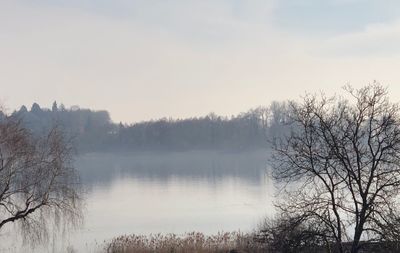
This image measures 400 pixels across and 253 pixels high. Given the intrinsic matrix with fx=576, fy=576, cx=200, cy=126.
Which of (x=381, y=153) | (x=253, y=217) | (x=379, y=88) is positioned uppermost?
(x=379, y=88)

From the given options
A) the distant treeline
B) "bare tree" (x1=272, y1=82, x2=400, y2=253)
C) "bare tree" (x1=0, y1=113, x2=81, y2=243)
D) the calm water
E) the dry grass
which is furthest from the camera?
the distant treeline

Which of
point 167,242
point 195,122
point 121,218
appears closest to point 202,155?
point 195,122

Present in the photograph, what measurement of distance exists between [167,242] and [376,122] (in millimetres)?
8291

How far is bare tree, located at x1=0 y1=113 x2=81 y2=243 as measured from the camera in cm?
1404

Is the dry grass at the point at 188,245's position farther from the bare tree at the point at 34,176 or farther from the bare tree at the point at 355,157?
the bare tree at the point at 355,157

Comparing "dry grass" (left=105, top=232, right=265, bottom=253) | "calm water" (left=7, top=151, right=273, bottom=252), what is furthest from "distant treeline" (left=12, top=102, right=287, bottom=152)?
"dry grass" (left=105, top=232, right=265, bottom=253)

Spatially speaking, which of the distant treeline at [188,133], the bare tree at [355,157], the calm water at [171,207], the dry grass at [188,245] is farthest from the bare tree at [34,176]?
the distant treeline at [188,133]

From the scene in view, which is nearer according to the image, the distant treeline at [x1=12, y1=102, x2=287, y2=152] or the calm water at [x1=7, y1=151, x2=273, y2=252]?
the calm water at [x1=7, y1=151, x2=273, y2=252]

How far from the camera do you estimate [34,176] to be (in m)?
14.6

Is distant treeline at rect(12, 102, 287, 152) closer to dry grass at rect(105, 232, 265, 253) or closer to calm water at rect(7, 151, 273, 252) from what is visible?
calm water at rect(7, 151, 273, 252)

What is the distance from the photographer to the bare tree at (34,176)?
553 inches

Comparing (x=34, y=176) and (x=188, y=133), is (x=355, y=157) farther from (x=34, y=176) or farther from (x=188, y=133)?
(x=188, y=133)

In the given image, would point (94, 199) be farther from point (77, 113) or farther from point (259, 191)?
point (77, 113)

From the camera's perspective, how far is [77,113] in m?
134
